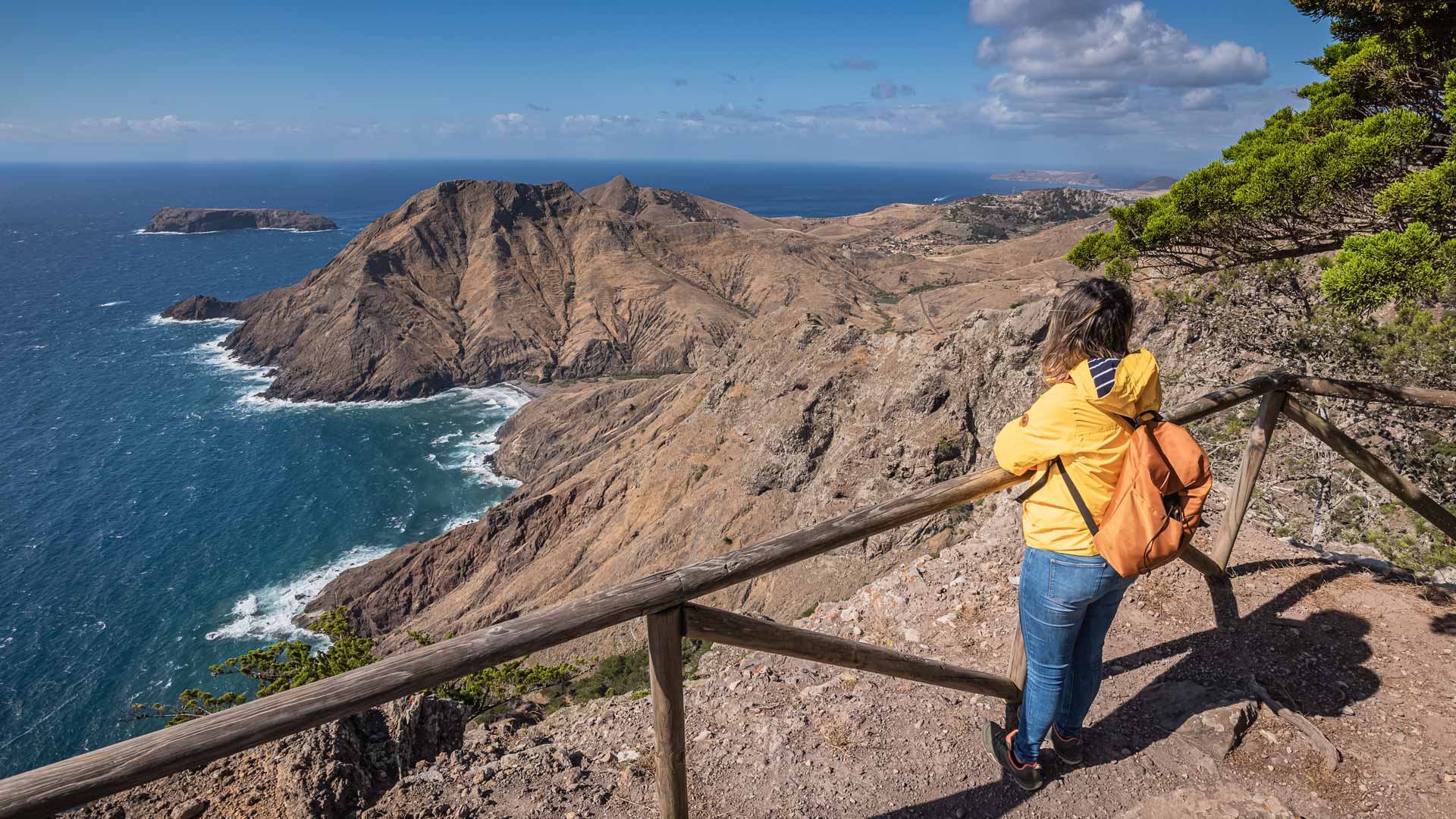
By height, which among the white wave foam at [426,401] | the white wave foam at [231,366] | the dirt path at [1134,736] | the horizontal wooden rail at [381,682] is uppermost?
the horizontal wooden rail at [381,682]

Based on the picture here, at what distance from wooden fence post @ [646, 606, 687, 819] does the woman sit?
1.81m

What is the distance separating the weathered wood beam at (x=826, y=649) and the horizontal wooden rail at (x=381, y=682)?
0.18m

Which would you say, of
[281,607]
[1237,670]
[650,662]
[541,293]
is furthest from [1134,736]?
[541,293]

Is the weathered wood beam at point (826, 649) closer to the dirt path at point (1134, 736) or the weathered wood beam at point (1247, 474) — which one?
the dirt path at point (1134, 736)

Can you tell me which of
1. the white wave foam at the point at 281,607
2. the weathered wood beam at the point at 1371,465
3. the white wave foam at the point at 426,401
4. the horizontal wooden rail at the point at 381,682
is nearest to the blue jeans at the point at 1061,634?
the horizontal wooden rail at the point at 381,682

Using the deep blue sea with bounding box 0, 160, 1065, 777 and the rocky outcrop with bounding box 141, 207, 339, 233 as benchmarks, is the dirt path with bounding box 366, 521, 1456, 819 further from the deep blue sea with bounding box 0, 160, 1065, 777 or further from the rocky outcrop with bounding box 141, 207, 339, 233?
the rocky outcrop with bounding box 141, 207, 339, 233

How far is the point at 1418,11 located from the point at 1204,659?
5543 mm

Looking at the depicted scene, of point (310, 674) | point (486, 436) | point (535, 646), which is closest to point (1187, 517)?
point (535, 646)

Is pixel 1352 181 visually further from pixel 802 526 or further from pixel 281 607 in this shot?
pixel 281 607

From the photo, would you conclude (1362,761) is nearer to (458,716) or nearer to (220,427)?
(458,716)

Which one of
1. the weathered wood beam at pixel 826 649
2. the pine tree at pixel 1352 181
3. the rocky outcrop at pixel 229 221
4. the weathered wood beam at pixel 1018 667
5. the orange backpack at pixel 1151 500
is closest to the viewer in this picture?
the weathered wood beam at pixel 826 649

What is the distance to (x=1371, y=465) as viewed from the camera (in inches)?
218

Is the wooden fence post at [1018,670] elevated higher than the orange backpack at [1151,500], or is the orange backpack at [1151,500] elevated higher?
the orange backpack at [1151,500]

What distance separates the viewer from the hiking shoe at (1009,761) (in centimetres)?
412
